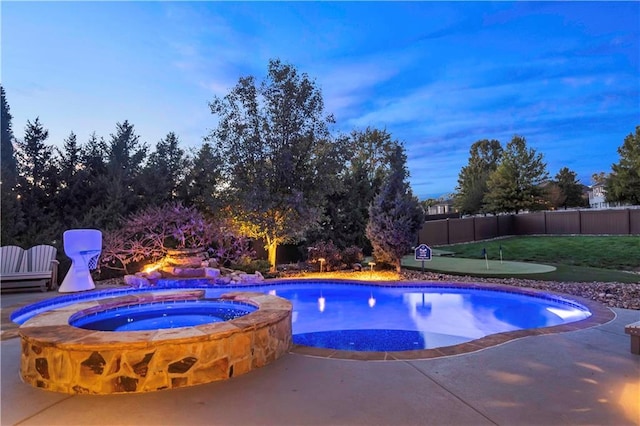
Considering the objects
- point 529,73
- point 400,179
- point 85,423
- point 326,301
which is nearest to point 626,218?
point 529,73

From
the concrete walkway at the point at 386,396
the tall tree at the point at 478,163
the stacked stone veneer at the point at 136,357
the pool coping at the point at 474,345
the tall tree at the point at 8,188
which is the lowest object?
the pool coping at the point at 474,345

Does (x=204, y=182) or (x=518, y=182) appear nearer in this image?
(x=204, y=182)

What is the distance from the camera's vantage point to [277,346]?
3898mm

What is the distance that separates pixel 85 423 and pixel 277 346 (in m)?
1.77

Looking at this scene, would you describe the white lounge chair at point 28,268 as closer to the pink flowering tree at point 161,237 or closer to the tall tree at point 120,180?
the pink flowering tree at point 161,237

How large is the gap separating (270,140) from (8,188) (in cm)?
760

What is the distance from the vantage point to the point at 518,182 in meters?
29.6

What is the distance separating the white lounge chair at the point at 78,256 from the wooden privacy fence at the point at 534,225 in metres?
13.8

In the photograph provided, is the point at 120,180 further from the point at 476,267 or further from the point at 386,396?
the point at 386,396

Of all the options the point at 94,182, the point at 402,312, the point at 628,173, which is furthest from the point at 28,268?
the point at 628,173

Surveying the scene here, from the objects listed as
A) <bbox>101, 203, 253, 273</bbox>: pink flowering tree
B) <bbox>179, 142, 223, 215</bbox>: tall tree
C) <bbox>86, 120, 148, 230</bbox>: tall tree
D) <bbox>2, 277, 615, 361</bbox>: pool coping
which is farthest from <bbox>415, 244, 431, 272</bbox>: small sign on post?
<bbox>86, 120, 148, 230</bbox>: tall tree

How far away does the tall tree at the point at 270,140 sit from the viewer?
1123 cm

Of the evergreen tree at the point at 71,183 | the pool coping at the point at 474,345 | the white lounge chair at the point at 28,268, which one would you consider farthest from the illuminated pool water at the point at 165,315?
the evergreen tree at the point at 71,183

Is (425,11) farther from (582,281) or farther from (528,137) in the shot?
(528,137)
